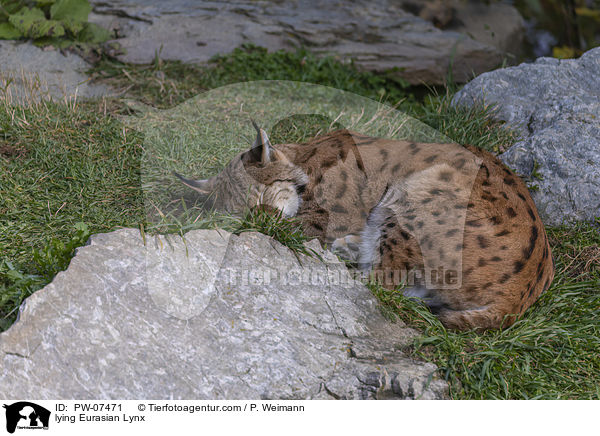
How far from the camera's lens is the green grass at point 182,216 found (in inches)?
127

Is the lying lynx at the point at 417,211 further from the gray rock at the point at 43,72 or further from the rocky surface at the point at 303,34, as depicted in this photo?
the rocky surface at the point at 303,34

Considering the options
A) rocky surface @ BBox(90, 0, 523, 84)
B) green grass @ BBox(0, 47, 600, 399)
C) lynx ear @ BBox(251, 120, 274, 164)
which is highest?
lynx ear @ BBox(251, 120, 274, 164)

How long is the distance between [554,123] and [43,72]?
5679 millimetres

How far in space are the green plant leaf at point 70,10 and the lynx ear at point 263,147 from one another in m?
4.15

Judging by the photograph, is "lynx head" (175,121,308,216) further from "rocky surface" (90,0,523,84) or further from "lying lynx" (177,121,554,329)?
"rocky surface" (90,0,523,84)

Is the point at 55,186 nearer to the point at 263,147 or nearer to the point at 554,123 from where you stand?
the point at 263,147

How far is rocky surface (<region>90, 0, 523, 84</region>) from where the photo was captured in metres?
7.32

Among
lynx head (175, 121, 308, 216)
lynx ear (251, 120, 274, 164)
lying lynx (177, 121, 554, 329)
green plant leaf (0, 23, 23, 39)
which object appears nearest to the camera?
lying lynx (177, 121, 554, 329)

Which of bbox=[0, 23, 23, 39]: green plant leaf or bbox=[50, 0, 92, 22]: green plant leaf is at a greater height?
bbox=[50, 0, 92, 22]: green plant leaf

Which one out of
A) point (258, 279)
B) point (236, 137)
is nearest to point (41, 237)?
point (258, 279)
